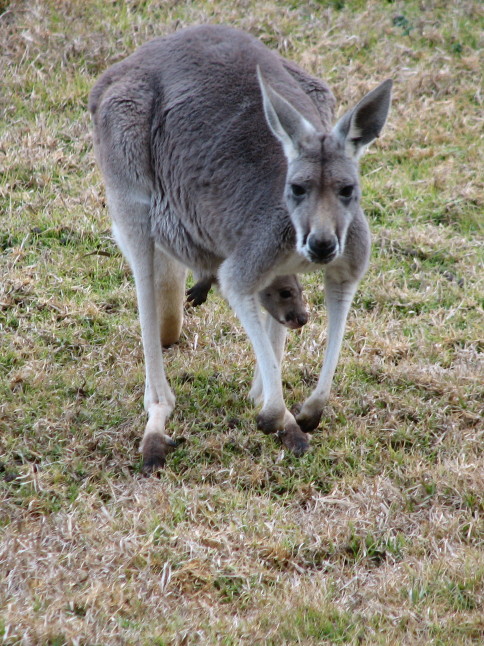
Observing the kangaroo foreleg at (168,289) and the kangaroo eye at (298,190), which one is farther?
the kangaroo foreleg at (168,289)

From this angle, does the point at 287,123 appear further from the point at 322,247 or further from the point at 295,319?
the point at 295,319

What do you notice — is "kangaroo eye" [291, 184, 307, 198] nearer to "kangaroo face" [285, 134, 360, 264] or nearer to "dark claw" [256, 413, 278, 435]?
"kangaroo face" [285, 134, 360, 264]

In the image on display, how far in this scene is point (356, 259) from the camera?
13.2 ft

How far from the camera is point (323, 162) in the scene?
12.3 feet

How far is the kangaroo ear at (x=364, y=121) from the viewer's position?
12.2ft

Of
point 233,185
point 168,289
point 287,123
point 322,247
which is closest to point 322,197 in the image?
point 322,247

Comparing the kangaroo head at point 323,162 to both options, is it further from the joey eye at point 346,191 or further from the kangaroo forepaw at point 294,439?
the kangaroo forepaw at point 294,439

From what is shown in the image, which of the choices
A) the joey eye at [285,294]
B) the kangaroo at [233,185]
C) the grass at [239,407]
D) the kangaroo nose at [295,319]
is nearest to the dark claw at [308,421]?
the kangaroo at [233,185]

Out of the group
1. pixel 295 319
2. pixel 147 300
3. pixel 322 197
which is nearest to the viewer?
pixel 322 197

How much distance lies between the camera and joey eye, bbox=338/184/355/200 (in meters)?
3.73

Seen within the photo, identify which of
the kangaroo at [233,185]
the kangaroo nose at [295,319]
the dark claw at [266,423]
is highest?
the kangaroo at [233,185]

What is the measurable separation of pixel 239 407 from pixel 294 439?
0.47m

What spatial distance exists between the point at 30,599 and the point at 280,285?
6.20 feet

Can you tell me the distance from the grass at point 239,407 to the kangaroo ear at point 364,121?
1.29 meters
